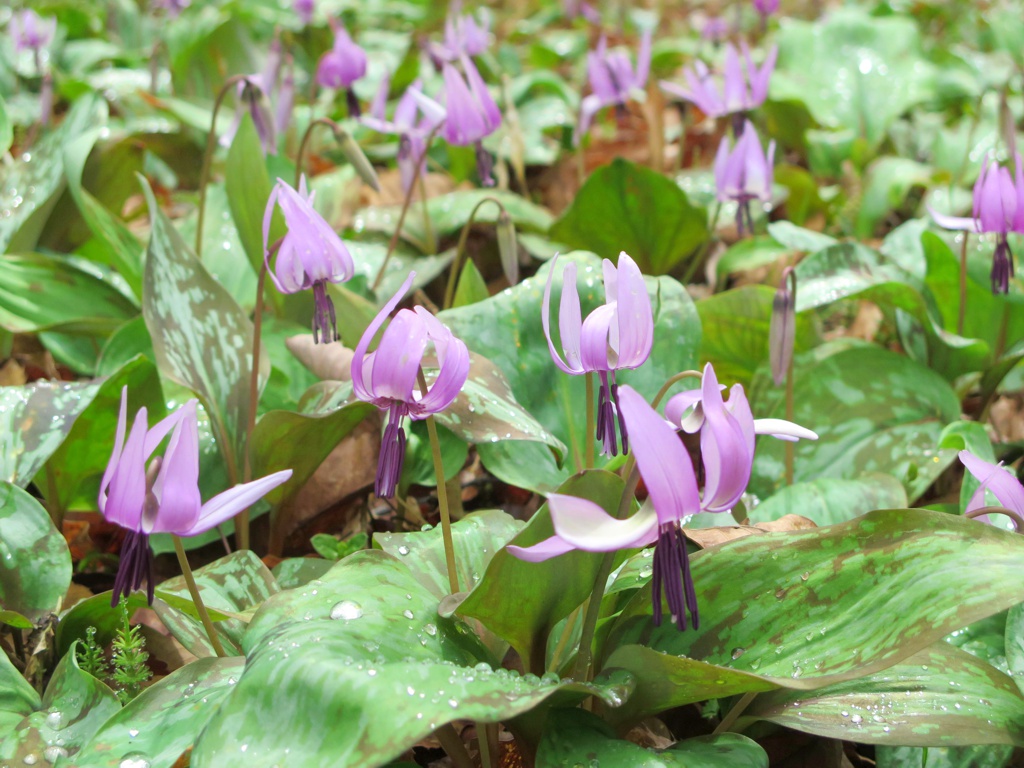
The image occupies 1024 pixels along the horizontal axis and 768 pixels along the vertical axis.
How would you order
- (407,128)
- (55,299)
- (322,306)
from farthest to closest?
(407,128), (55,299), (322,306)

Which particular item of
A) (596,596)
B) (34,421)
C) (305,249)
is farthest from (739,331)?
(34,421)

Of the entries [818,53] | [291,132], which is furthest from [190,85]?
[818,53]

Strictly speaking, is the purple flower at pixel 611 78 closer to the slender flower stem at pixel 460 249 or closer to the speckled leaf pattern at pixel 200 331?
the slender flower stem at pixel 460 249

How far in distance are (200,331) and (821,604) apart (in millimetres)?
1206

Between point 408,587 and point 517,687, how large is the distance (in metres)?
0.26

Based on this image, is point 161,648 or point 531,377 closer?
point 161,648

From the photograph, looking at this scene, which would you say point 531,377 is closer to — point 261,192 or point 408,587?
point 408,587

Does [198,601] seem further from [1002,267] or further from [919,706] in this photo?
[1002,267]

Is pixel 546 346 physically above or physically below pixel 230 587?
above

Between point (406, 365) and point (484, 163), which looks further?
point (484, 163)

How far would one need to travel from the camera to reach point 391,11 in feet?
20.1

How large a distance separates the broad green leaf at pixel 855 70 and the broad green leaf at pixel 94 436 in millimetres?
2807

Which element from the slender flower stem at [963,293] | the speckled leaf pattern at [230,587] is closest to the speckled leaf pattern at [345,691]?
the speckled leaf pattern at [230,587]

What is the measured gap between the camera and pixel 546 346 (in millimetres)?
1772
